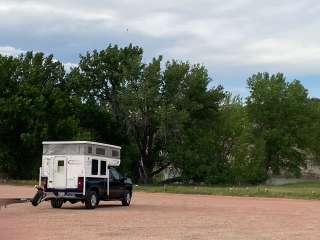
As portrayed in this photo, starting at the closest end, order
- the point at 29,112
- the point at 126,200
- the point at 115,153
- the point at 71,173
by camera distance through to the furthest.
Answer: the point at 71,173 → the point at 115,153 → the point at 126,200 → the point at 29,112

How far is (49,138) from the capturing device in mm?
55000

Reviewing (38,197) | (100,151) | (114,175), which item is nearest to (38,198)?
(38,197)

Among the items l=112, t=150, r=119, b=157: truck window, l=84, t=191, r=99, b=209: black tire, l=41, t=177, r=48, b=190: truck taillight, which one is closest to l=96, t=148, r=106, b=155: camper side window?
l=112, t=150, r=119, b=157: truck window

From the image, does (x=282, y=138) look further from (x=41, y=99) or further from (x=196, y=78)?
(x=41, y=99)

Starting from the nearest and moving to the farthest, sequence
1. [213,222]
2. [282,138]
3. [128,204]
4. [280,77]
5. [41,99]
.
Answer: [213,222] < [128,204] < [41,99] < [282,138] < [280,77]

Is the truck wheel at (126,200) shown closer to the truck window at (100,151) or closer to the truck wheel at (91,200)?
the truck wheel at (91,200)

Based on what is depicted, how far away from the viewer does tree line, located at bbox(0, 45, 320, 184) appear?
55.2 metres

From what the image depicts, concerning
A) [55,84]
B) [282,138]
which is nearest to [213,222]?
[55,84]

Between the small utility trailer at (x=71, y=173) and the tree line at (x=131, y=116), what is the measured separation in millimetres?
28155

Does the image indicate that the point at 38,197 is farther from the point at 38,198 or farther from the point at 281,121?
the point at 281,121

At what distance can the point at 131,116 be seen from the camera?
60.5 m

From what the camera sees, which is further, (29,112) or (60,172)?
(29,112)

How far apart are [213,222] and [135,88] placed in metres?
42.2

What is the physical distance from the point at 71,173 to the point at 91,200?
1364 mm
